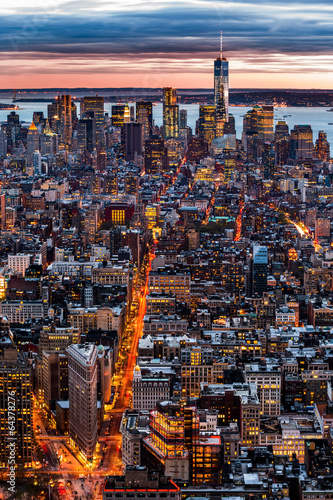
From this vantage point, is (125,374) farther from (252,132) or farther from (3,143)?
(252,132)

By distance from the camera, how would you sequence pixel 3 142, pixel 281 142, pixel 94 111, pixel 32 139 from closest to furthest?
pixel 3 142 → pixel 32 139 → pixel 281 142 → pixel 94 111

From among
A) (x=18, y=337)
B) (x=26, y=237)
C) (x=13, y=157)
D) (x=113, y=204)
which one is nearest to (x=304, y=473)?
(x=18, y=337)

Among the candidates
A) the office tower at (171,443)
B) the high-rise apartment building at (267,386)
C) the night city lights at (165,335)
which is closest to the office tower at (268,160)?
the night city lights at (165,335)

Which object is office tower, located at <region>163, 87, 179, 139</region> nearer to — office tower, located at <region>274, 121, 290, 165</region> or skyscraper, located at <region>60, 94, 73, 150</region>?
skyscraper, located at <region>60, 94, 73, 150</region>

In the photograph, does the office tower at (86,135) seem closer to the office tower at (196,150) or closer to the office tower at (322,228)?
the office tower at (196,150)

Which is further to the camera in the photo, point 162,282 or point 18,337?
point 162,282

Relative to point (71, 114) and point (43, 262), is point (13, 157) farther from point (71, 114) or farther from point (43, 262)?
point (43, 262)

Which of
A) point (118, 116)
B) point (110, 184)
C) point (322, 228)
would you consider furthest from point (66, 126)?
point (322, 228)
